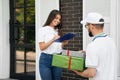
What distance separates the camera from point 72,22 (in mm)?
7027

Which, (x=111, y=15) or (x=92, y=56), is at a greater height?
(x=111, y=15)

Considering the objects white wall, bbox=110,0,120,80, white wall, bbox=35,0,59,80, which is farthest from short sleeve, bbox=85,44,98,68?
white wall, bbox=35,0,59,80

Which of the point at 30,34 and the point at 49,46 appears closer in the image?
the point at 49,46

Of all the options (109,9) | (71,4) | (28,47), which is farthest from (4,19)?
(109,9)

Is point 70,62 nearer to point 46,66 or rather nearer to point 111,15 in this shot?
point 46,66

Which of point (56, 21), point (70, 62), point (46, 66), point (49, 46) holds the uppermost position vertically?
point (56, 21)

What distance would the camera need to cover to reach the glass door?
839 cm

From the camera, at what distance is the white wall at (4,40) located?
871 cm

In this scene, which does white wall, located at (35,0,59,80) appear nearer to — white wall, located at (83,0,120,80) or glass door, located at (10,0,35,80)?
glass door, located at (10,0,35,80)

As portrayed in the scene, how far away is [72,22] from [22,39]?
2105mm

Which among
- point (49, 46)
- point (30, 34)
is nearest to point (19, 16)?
point (30, 34)

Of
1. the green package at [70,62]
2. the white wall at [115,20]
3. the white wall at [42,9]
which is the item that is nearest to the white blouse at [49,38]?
the green package at [70,62]

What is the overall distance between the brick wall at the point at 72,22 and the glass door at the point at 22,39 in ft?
4.37

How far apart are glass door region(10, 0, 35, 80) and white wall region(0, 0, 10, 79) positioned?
103 mm
